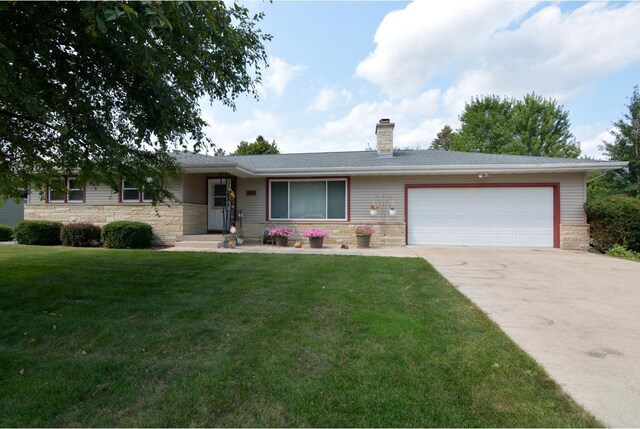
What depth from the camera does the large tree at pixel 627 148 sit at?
19.0 meters

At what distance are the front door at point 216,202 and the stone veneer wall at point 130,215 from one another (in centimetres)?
36

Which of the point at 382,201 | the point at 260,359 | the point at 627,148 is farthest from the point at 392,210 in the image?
the point at 627,148

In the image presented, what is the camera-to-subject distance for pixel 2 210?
18.0 m

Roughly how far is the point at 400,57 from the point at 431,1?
11.3 feet

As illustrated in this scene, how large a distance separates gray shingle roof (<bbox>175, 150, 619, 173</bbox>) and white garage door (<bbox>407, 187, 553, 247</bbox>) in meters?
0.91

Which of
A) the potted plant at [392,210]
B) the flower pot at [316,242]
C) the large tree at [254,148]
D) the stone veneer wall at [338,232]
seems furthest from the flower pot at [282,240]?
the large tree at [254,148]

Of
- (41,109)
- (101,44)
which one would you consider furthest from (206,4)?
(41,109)

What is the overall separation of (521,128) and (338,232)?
99.5ft

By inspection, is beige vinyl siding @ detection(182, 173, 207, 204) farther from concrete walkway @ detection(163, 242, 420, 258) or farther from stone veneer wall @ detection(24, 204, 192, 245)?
concrete walkway @ detection(163, 242, 420, 258)

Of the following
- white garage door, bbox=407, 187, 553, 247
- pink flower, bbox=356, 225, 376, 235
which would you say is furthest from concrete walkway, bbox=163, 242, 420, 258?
white garage door, bbox=407, 187, 553, 247

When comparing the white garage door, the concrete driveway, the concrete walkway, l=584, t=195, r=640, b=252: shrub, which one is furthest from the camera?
the white garage door

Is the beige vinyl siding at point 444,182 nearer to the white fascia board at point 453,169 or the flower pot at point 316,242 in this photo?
the white fascia board at point 453,169

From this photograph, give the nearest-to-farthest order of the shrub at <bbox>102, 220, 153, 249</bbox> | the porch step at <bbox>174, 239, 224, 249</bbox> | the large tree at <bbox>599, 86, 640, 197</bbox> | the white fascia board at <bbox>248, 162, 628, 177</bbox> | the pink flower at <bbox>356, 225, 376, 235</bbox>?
1. the white fascia board at <bbox>248, 162, 628, 177</bbox>
2. the shrub at <bbox>102, 220, 153, 249</bbox>
3. the porch step at <bbox>174, 239, 224, 249</bbox>
4. the pink flower at <bbox>356, 225, 376, 235</bbox>
5. the large tree at <bbox>599, 86, 640, 197</bbox>

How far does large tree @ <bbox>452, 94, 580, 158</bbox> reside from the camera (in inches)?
1238
